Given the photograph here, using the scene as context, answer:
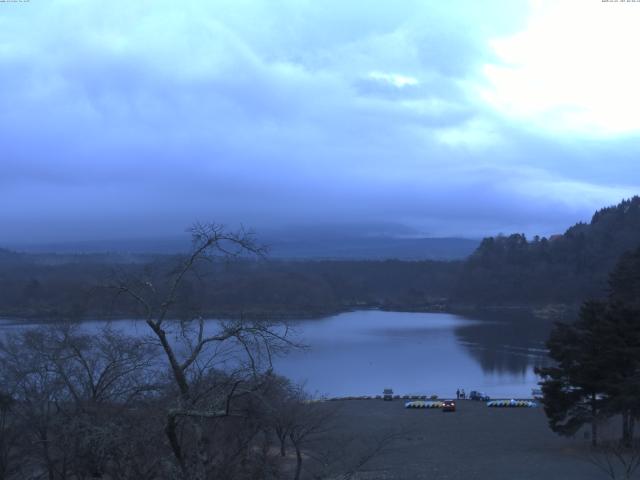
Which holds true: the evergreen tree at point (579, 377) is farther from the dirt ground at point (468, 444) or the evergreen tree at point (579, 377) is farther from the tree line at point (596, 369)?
the dirt ground at point (468, 444)

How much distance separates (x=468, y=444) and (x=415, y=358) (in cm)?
2387

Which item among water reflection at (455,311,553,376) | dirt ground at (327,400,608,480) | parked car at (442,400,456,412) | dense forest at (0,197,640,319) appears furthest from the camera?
dense forest at (0,197,640,319)

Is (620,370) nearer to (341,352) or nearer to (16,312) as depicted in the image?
(341,352)

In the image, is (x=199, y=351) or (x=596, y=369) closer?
(x=199, y=351)

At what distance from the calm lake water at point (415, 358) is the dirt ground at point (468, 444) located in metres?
3.18

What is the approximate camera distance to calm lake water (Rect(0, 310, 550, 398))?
33.9m

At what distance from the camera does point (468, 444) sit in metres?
20.0

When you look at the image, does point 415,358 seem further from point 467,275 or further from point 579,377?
point 467,275

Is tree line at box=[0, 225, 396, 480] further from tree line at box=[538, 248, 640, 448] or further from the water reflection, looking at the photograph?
the water reflection

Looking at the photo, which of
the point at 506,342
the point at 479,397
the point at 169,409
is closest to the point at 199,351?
the point at 169,409

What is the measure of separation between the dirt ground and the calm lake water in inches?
125

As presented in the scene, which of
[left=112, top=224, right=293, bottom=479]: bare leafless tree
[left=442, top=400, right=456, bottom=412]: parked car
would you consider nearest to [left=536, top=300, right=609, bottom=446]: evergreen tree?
[left=442, top=400, right=456, bottom=412]: parked car

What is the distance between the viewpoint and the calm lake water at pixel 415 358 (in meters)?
33.9

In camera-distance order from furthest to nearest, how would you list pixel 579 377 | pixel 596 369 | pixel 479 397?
pixel 479 397, pixel 579 377, pixel 596 369
